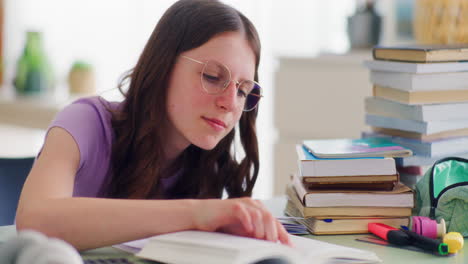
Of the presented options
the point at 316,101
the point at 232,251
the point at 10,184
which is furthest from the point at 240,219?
the point at 316,101

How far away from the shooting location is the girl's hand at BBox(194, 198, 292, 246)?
1.06 metres

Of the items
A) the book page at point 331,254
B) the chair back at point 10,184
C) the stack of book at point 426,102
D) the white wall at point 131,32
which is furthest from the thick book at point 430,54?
the white wall at point 131,32

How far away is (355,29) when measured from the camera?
119 inches

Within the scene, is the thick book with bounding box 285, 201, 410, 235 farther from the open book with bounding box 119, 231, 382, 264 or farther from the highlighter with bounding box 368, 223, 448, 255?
the open book with bounding box 119, 231, 382, 264

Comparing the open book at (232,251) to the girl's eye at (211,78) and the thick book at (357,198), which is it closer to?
the thick book at (357,198)

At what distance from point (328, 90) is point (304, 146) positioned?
155 cm

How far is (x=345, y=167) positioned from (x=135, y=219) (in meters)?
0.46

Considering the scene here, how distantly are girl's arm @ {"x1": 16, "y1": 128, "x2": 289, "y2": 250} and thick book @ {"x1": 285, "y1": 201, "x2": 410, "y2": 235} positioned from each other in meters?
0.25

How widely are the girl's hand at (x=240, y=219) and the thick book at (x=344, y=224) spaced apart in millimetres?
251

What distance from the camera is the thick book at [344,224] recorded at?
1.33 meters

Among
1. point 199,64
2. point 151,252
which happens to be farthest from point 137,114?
point 151,252

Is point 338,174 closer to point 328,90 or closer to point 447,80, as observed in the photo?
point 447,80

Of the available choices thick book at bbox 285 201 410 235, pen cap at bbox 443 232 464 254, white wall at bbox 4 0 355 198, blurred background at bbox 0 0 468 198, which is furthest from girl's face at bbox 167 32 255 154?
white wall at bbox 4 0 355 198

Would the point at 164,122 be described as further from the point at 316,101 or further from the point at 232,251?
the point at 316,101
